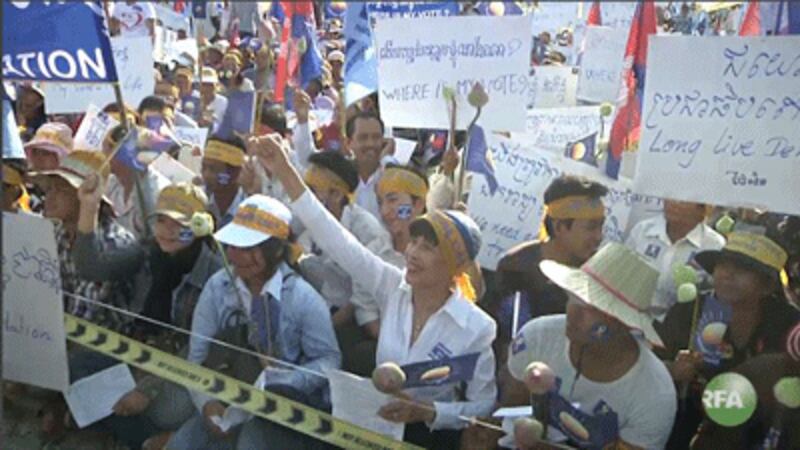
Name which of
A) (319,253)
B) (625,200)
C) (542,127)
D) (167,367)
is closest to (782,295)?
(625,200)

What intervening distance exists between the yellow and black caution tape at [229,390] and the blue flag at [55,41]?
1202 mm

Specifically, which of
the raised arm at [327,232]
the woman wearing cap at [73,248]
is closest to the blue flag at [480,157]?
the raised arm at [327,232]

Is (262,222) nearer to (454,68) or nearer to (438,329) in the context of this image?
(438,329)

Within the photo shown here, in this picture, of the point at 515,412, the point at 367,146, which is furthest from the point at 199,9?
the point at 515,412

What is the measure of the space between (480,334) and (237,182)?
2.12m

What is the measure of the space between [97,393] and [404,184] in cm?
169

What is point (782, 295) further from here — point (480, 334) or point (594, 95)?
point (594, 95)

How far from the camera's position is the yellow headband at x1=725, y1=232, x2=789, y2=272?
12.6ft

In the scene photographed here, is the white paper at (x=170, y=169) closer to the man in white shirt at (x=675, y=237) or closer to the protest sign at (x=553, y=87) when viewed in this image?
the man in white shirt at (x=675, y=237)

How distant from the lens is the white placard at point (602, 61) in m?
9.75

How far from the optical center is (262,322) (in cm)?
411

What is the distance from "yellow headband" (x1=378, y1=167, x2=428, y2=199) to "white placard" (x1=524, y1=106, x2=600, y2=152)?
237cm

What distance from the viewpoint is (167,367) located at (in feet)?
13.5

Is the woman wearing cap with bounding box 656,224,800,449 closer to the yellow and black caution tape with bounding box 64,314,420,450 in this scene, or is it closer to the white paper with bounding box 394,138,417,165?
the yellow and black caution tape with bounding box 64,314,420,450
